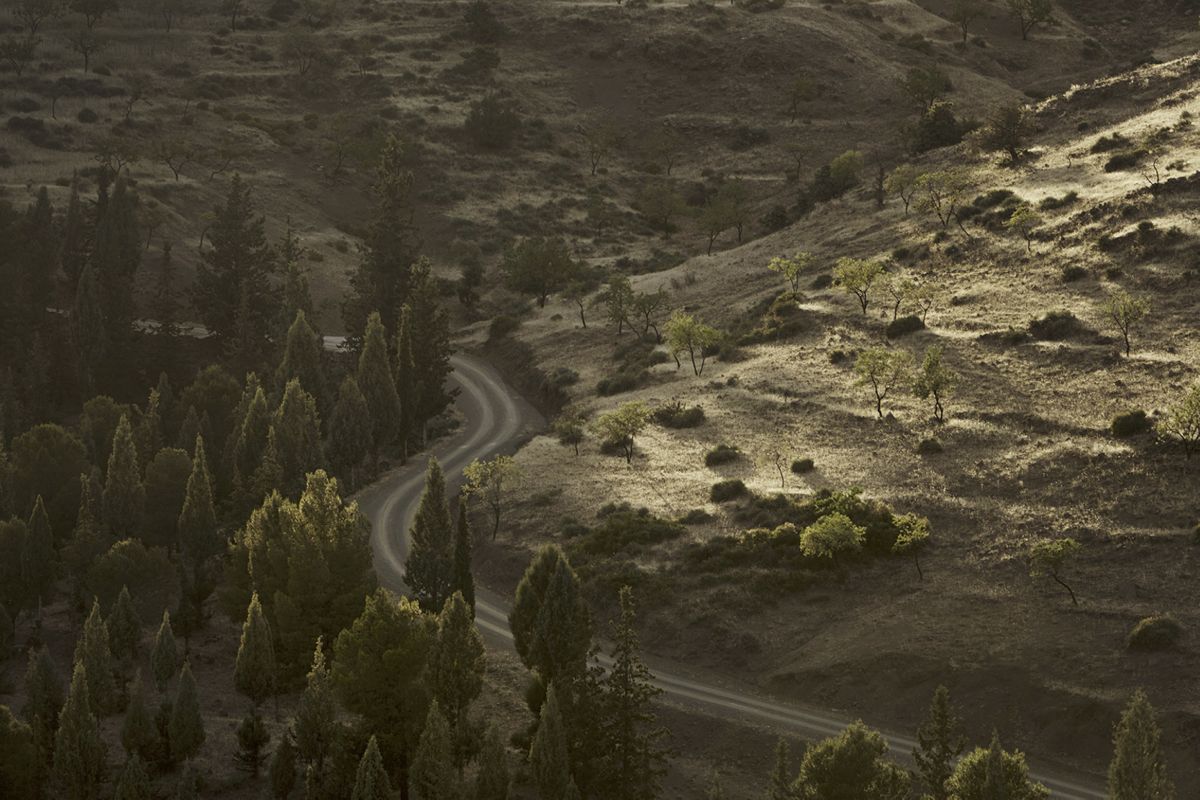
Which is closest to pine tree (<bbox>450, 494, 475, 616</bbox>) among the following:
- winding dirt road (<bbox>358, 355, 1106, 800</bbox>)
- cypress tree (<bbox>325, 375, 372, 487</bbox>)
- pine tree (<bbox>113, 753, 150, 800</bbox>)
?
winding dirt road (<bbox>358, 355, 1106, 800</bbox>)

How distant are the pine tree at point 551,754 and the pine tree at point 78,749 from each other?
20.8 metres

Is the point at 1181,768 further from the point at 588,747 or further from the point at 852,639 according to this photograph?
the point at 588,747

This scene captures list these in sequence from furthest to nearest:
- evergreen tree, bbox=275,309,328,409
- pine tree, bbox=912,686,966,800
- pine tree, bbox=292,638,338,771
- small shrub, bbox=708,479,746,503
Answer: evergreen tree, bbox=275,309,328,409
small shrub, bbox=708,479,746,503
pine tree, bbox=292,638,338,771
pine tree, bbox=912,686,966,800

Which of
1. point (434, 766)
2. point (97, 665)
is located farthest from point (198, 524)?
point (434, 766)

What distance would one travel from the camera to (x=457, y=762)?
63844 mm

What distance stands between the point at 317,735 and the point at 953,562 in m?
35.5

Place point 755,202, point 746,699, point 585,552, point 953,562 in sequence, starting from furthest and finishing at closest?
point 755,202 < point 585,552 < point 953,562 < point 746,699

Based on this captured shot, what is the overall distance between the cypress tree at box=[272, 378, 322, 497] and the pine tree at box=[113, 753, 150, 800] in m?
33.8

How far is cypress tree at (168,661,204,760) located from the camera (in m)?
68.0

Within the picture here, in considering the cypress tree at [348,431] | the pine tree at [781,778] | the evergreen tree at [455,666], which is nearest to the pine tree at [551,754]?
the evergreen tree at [455,666]

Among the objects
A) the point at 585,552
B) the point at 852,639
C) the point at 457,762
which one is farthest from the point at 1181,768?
the point at 585,552

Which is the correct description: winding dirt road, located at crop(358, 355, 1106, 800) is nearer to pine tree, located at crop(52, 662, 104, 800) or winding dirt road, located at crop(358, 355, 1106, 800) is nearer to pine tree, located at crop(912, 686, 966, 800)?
pine tree, located at crop(912, 686, 966, 800)

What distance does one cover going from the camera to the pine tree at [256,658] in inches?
2793

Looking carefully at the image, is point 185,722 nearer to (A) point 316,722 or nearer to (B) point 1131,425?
(A) point 316,722
